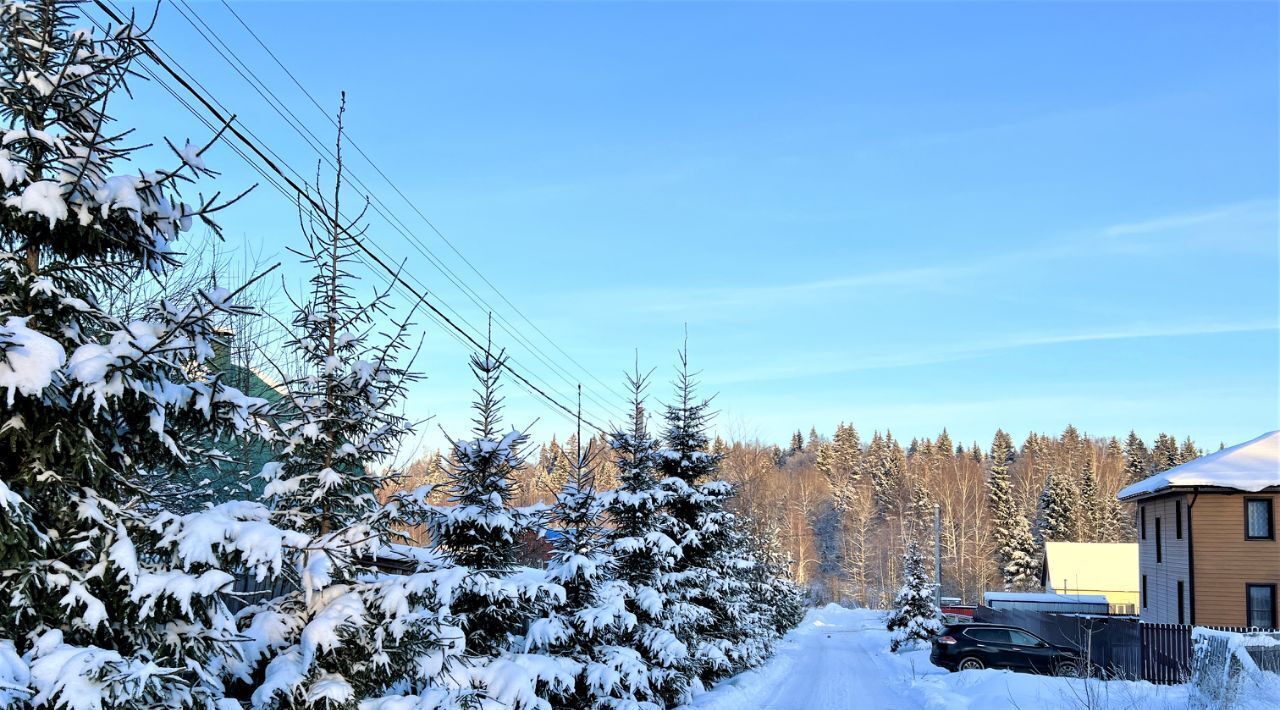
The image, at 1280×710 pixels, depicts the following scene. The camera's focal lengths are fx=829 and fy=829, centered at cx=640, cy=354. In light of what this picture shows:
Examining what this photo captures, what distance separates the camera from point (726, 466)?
151 ft

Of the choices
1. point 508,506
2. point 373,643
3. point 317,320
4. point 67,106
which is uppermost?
point 67,106

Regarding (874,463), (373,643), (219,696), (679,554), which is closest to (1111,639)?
(679,554)

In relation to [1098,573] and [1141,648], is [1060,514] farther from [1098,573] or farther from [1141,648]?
[1141,648]

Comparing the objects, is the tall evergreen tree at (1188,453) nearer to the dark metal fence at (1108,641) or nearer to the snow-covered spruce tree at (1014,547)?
the snow-covered spruce tree at (1014,547)

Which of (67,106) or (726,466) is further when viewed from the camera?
(726,466)

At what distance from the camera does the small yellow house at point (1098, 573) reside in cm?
4909

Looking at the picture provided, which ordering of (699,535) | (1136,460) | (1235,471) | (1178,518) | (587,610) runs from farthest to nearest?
(1136,460)
(1178,518)
(1235,471)
(699,535)
(587,610)

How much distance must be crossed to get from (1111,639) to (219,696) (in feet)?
74.4

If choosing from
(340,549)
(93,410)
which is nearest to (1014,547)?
(340,549)

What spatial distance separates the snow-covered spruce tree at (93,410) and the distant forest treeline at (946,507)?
116 feet

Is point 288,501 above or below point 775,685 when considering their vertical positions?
above

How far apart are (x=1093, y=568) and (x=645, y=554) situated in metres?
44.9

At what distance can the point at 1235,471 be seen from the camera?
25.6 m

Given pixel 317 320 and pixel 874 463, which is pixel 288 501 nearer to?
pixel 317 320
